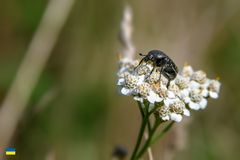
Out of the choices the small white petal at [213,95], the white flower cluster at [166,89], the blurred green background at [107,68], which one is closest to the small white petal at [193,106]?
the white flower cluster at [166,89]

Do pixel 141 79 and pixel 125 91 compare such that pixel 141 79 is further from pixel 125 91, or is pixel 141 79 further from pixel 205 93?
pixel 205 93

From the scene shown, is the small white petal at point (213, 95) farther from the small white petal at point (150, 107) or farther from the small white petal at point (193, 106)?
the small white petal at point (150, 107)

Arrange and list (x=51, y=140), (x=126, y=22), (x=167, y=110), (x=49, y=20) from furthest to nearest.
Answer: (x=51, y=140), (x=49, y=20), (x=126, y=22), (x=167, y=110)

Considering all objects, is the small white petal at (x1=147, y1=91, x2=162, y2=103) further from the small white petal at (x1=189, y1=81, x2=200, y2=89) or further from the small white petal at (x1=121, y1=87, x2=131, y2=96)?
the small white petal at (x1=189, y1=81, x2=200, y2=89)

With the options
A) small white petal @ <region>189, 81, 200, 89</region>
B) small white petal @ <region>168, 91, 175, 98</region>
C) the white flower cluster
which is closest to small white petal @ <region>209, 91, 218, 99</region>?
the white flower cluster

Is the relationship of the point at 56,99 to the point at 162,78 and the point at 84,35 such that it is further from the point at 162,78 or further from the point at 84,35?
the point at 162,78

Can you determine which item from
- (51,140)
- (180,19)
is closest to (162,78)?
(51,140)

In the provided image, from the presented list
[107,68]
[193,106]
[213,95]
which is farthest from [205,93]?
[107,68]
